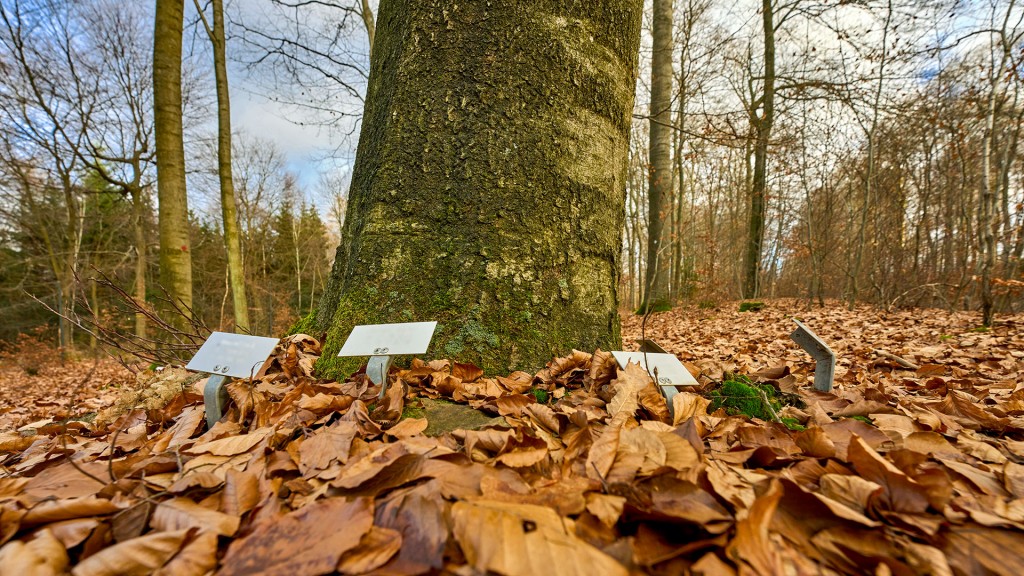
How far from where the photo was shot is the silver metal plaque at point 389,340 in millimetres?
1201

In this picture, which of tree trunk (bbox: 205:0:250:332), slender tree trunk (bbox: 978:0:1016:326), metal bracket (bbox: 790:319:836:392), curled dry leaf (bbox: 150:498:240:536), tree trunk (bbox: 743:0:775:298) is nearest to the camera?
curled dry leaf (bbox: 150:498:240:536)

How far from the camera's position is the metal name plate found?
1.19 m

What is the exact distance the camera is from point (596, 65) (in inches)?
69.4

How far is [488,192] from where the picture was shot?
5.23 ft

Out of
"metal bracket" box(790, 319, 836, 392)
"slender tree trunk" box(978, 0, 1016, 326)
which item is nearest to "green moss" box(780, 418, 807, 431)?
"metal bracket" box(790, 319, 836, 392)

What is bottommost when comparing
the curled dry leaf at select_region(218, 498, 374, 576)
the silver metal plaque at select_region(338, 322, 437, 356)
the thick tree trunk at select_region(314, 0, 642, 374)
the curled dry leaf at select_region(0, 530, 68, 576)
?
the curled dry leaf at select_region(0, 530, 68, 576)

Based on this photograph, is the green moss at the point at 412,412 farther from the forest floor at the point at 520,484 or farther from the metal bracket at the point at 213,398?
the metal bracket at the point at 213,398

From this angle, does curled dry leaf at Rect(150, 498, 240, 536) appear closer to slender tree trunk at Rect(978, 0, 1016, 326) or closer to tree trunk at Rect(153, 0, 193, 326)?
tree trunk at Rect(153, 0, 193, 326)

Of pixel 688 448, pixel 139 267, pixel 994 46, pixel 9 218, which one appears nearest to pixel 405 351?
pixel 688 448

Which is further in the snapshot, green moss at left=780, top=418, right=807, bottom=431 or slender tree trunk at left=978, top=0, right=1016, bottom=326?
slender tree trunk at left=978, top=0, right=1016, bottom=326

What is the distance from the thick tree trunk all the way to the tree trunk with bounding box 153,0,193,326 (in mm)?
5103

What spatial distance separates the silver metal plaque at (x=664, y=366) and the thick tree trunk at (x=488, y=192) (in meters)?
0.27

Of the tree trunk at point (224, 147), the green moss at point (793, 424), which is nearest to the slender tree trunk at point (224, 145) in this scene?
the tree trunk at point (224, 147)

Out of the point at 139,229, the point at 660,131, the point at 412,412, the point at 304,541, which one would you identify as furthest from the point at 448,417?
the point at 139,229
